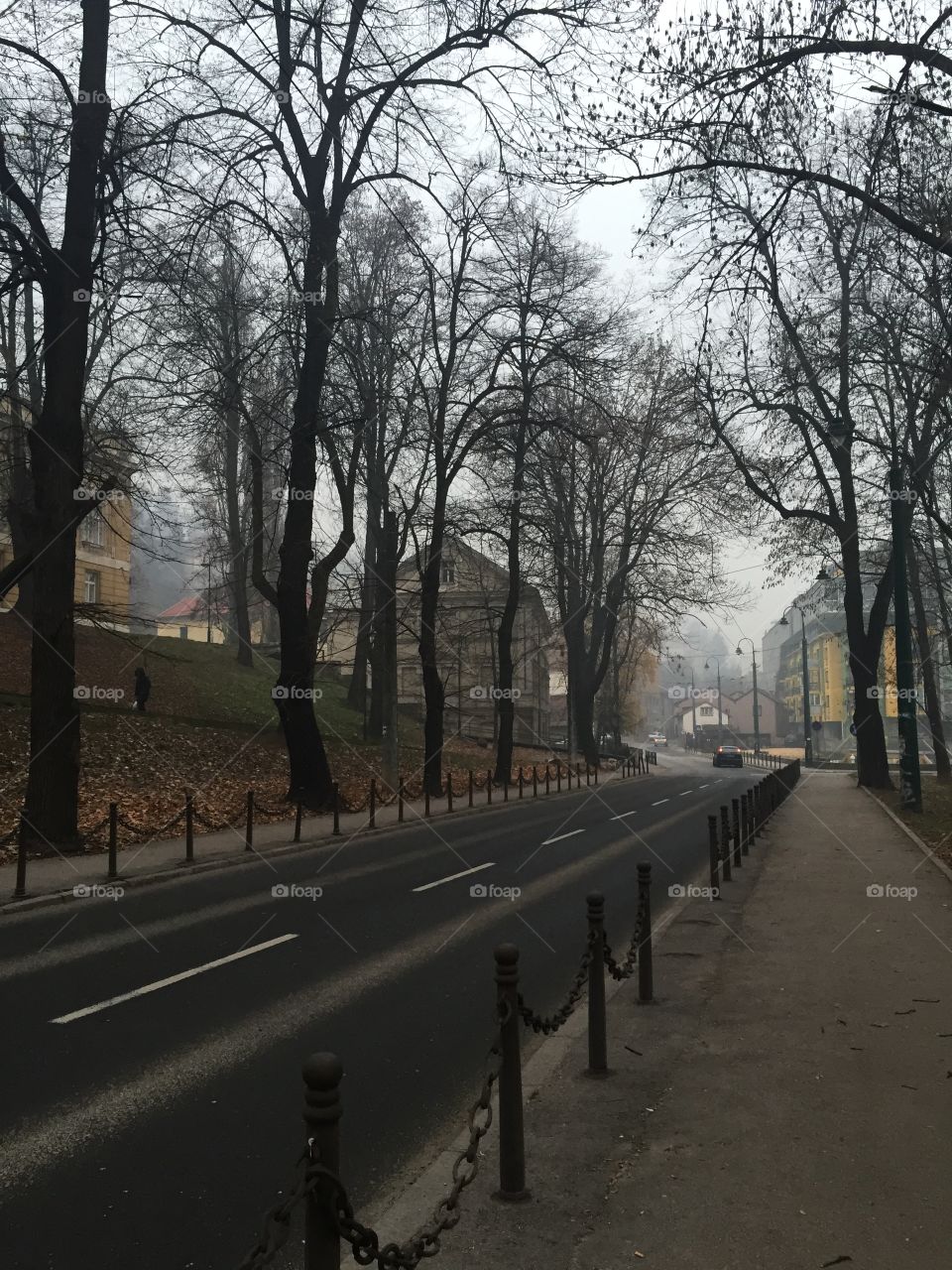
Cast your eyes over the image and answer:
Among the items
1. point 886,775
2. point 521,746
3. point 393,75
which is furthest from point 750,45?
point 521,746

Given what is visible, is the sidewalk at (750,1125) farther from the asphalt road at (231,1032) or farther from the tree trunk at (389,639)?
the tree trunk at (389,639)

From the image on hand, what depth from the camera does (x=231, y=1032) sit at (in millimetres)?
6762

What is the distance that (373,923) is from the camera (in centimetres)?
1061

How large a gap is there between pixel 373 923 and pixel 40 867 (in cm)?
566

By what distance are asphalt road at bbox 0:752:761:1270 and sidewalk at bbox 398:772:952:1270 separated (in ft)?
1.94

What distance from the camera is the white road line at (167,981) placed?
7090 millimetres

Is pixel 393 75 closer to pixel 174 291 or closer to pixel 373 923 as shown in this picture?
pixel 174 291

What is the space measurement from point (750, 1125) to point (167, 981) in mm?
4919

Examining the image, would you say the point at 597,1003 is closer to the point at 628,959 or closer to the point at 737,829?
the point at 628,959

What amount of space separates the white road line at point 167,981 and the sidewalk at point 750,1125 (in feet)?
10.8

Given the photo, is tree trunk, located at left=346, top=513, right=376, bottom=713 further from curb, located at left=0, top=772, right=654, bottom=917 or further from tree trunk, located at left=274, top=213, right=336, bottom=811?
curb, located at left=0, top=772, right=654, bottom=917

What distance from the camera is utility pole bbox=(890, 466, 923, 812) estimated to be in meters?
21.6

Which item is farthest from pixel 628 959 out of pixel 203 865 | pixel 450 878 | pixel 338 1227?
pixel 203 865

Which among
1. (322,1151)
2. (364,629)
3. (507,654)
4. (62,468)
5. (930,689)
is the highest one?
(62,468)
